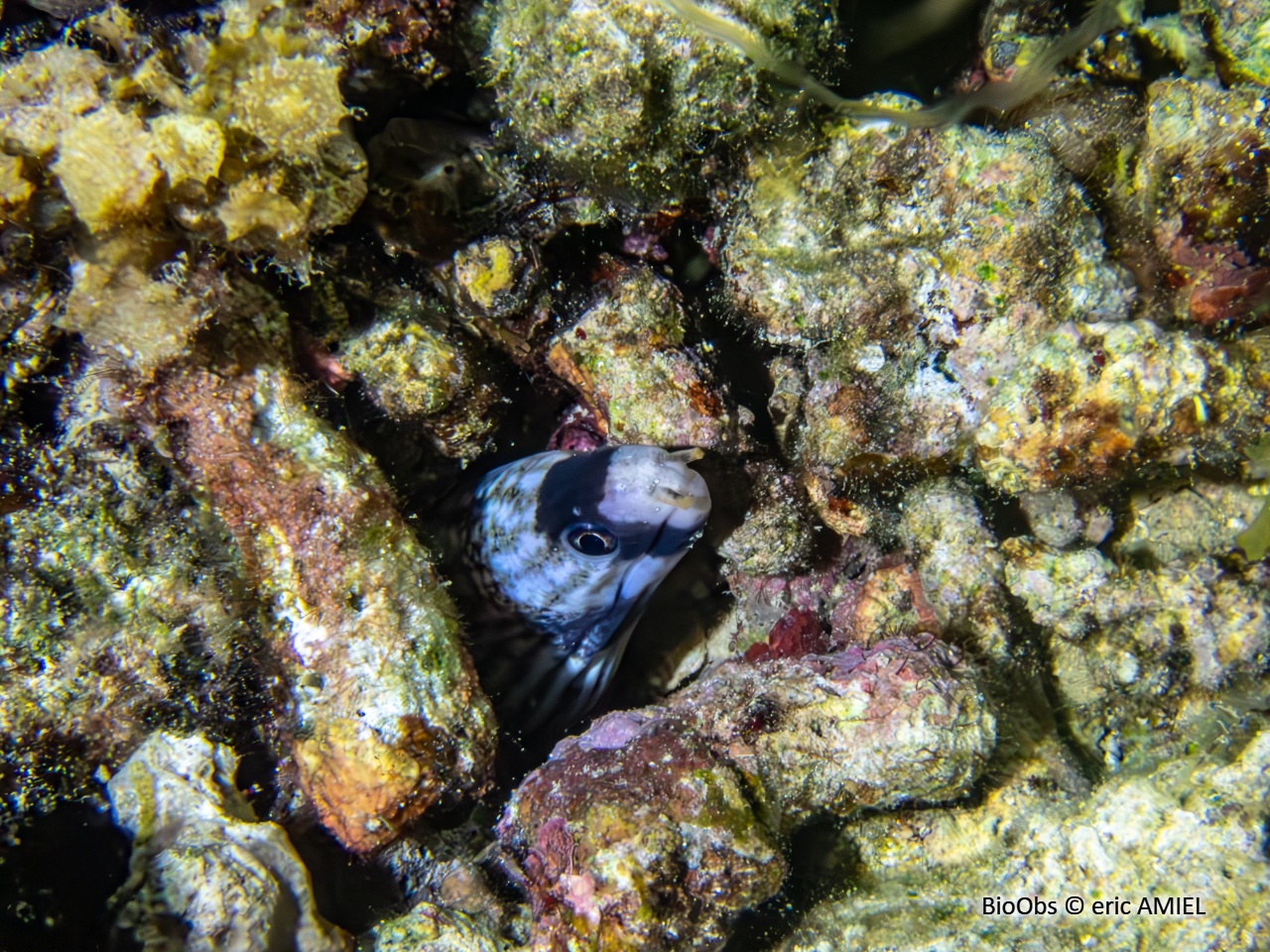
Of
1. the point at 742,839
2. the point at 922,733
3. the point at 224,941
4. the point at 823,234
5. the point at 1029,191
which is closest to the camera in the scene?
the point at 224,941

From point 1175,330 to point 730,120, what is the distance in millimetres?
1875

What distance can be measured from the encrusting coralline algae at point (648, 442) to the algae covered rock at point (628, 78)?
15 mm

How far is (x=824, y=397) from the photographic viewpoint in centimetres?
279

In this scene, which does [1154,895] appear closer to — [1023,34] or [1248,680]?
[1248,680]

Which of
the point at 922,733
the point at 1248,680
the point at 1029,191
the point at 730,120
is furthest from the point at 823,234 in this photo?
the point at 1248,680

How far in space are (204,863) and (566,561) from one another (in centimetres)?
163

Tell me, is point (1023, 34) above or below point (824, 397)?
above

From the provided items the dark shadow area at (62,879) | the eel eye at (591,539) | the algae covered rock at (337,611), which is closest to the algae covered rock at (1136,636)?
the eel eye at (591,539)

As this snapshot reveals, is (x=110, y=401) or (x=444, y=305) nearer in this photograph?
(x=110, y=401)

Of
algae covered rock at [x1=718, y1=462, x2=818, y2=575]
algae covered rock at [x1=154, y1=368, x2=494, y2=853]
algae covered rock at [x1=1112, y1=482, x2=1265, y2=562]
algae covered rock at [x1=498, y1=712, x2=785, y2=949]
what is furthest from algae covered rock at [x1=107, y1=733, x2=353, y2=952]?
algae covered rock at [x1=1112, y1=482, x2=1265, y2=562]

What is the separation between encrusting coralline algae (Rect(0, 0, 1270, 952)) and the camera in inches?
80.1

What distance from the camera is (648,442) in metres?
2.78

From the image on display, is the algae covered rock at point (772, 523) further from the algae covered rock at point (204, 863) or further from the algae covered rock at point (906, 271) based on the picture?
the algae covered rock at point (204, 863)

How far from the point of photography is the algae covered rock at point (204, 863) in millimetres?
1902
